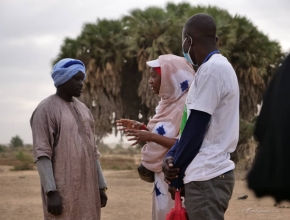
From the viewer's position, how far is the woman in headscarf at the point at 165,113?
4.70 m

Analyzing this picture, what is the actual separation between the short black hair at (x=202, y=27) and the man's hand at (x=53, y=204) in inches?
67.9

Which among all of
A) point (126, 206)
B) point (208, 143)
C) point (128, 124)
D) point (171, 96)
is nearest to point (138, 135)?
point (128, 124)

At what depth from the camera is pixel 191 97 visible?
11.8 feet

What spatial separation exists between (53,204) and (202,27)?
72.0 inches

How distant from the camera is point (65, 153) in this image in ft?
15.8

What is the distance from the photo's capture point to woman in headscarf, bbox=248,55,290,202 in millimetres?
2260

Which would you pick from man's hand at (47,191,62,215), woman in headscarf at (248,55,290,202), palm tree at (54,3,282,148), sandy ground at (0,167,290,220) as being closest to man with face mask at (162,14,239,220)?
woman in headscarf at (248,55,290,202)

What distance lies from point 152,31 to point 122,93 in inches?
152

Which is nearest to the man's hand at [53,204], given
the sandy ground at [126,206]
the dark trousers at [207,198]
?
the dark trousers at [207,198]

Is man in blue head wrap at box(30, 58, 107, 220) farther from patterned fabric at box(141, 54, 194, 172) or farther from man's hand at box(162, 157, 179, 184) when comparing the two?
man's hand at box(162, 157, 179, 184)

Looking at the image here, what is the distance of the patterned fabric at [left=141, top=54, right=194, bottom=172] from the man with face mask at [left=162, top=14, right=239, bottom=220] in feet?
3.54

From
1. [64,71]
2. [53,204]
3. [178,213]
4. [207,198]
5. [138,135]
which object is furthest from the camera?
[64,71]

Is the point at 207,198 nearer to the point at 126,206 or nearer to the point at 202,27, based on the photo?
the point at 202,27

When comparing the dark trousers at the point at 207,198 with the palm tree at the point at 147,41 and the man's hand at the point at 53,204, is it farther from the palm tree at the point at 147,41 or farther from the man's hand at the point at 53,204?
the palm tree at the point at 147,41
